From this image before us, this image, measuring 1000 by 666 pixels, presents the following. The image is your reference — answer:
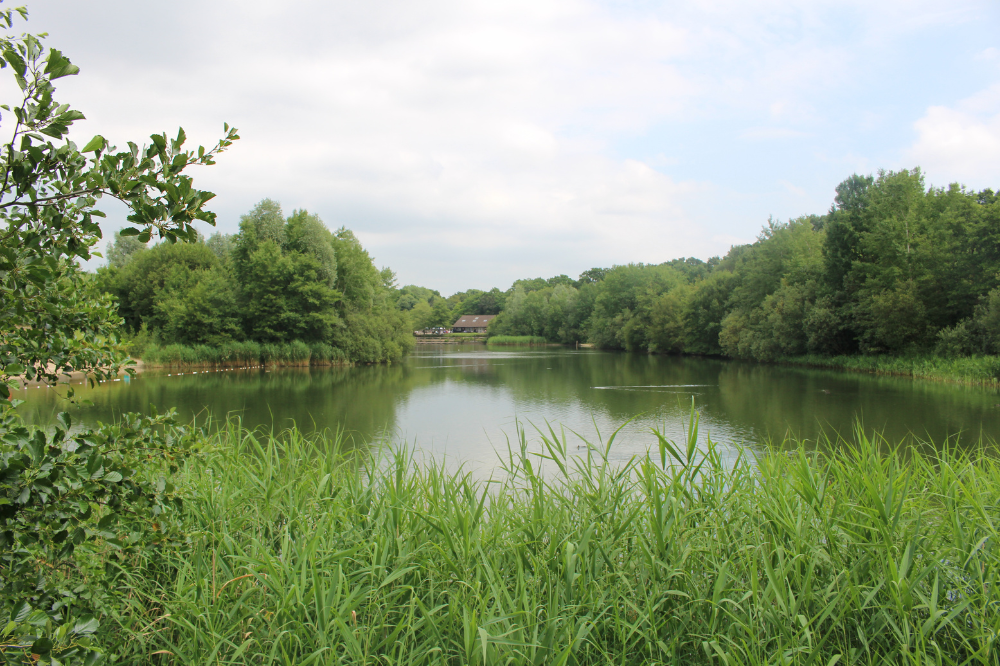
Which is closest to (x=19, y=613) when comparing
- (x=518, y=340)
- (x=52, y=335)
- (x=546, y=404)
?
(x=52, y=335)

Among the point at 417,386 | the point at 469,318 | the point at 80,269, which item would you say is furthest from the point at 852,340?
the point at 469,318

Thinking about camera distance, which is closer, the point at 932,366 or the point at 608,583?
the point at 608,583

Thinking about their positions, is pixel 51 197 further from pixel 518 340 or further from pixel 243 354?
pixel 518 340

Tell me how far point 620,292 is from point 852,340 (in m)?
32.1

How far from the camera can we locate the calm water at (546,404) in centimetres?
1148

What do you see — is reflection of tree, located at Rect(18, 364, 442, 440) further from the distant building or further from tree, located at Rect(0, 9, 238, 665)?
the distant building

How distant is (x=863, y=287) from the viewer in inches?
1075

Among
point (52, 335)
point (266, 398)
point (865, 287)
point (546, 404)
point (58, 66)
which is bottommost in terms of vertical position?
point (546, 404)

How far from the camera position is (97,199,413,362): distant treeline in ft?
101

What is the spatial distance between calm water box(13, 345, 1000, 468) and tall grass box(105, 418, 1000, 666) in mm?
3896

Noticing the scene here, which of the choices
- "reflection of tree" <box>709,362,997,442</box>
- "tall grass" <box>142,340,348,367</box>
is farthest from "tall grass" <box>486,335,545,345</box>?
"reflection of tree" <box>709,362,997,442</box>

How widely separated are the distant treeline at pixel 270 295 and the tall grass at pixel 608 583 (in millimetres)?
29669

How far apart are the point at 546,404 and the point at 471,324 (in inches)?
3541

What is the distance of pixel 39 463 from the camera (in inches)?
57.1
